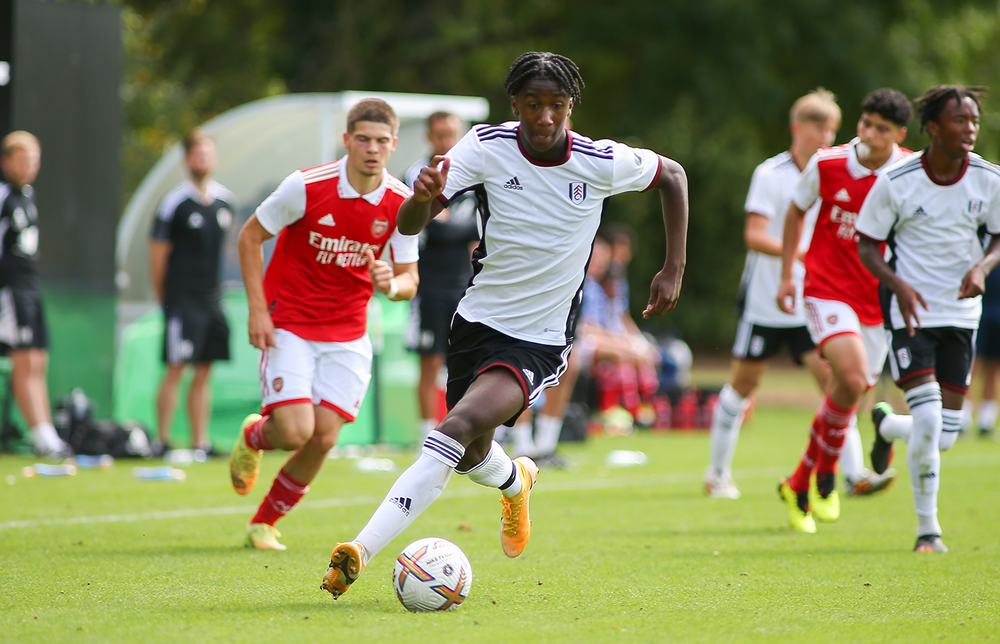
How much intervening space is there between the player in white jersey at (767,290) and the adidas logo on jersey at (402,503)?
449 cm

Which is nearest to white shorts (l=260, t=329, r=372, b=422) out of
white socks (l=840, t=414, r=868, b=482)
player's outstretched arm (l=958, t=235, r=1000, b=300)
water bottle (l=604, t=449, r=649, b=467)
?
player's outstretched arm (l=958, t=235, r=1000, b=300)

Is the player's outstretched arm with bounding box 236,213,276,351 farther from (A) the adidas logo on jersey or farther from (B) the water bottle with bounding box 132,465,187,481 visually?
(B) the water bottle with bounding box 132,465,187,481

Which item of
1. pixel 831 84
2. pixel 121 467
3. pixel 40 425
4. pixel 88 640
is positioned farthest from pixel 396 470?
pixel 831 84

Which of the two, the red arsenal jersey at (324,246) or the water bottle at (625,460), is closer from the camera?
the red arsenal jersey at (324,246)

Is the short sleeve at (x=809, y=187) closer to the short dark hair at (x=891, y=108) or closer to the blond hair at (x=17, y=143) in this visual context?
the short dark hair at (x=891, y=108)

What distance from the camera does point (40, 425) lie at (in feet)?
34.9

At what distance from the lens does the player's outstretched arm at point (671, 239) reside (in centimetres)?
510

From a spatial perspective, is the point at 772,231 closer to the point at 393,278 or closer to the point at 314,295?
the point at 393,278

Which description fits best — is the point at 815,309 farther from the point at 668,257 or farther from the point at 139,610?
the point at 139,610

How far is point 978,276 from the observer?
6.21m

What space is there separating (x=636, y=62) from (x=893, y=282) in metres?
17.0

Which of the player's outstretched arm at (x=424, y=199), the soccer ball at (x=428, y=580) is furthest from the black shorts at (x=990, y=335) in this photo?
the soccer ball at (x=428, y=580)

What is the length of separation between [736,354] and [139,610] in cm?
533

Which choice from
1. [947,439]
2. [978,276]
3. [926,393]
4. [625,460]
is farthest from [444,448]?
[625,460]
